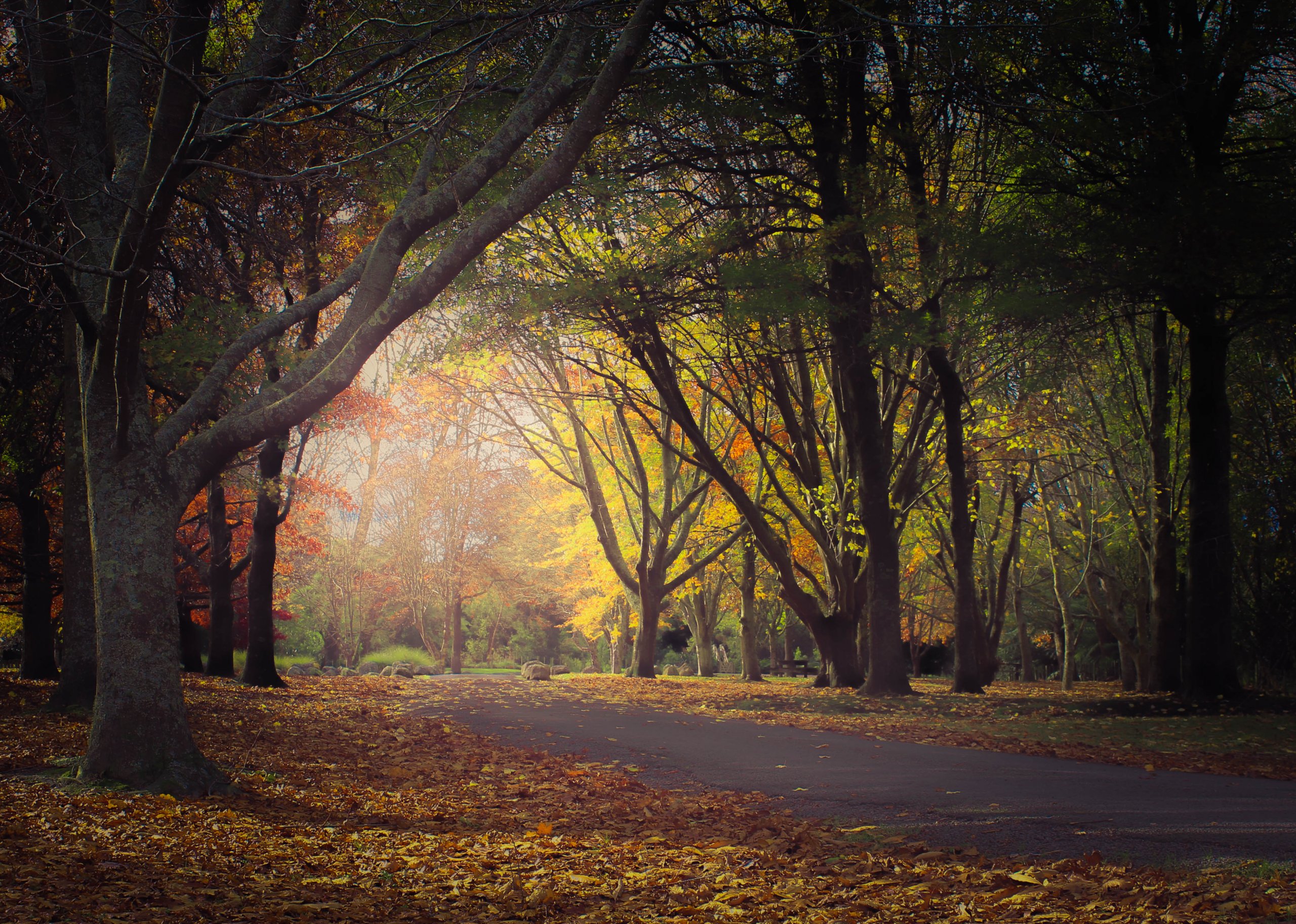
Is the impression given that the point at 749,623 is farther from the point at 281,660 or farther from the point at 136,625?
the point at 136,625

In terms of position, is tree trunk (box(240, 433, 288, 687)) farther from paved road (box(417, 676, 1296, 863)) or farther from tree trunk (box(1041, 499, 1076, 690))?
tree trunk (box(1041, 499, 1076, 690))

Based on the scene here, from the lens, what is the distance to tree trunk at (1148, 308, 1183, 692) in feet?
57.5

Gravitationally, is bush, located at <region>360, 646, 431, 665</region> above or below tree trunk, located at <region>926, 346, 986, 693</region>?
below

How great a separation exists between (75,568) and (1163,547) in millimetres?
18754

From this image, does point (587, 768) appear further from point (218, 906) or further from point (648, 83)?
point (648, 83)

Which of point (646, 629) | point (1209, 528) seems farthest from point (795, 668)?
point (1209, 528)

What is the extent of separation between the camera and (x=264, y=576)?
54.3 feet

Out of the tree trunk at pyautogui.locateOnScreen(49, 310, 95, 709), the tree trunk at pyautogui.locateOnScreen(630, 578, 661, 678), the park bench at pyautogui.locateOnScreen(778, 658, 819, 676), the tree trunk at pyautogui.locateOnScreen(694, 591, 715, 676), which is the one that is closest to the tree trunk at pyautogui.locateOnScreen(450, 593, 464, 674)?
the tree trunk at pyautogui.locateOnScreen(694, 591, 715, 676)

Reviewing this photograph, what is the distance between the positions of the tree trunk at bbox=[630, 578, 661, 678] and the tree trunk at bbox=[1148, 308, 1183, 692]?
11.7 metres

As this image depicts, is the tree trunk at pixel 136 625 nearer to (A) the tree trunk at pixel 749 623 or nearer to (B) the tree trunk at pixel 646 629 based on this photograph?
(B) the tree trunk at pixel 646 629

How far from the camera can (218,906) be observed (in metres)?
3.84

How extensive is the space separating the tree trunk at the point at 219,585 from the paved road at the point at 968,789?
373 inches

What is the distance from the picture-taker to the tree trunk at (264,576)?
16.2 metres

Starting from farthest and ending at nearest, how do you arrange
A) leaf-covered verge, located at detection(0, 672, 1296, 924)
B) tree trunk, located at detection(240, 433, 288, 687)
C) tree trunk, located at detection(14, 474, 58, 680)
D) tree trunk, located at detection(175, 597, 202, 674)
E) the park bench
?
the park bench → tree trunk, located at detection(175, 597, 202, 674) → tree trunk, located at detection(240, 433, 288, 687) → tree trunk, located at detection(14, 474, 58, 680) → leaf-covered verge, located at detection(0, 672, 1296, 924)
